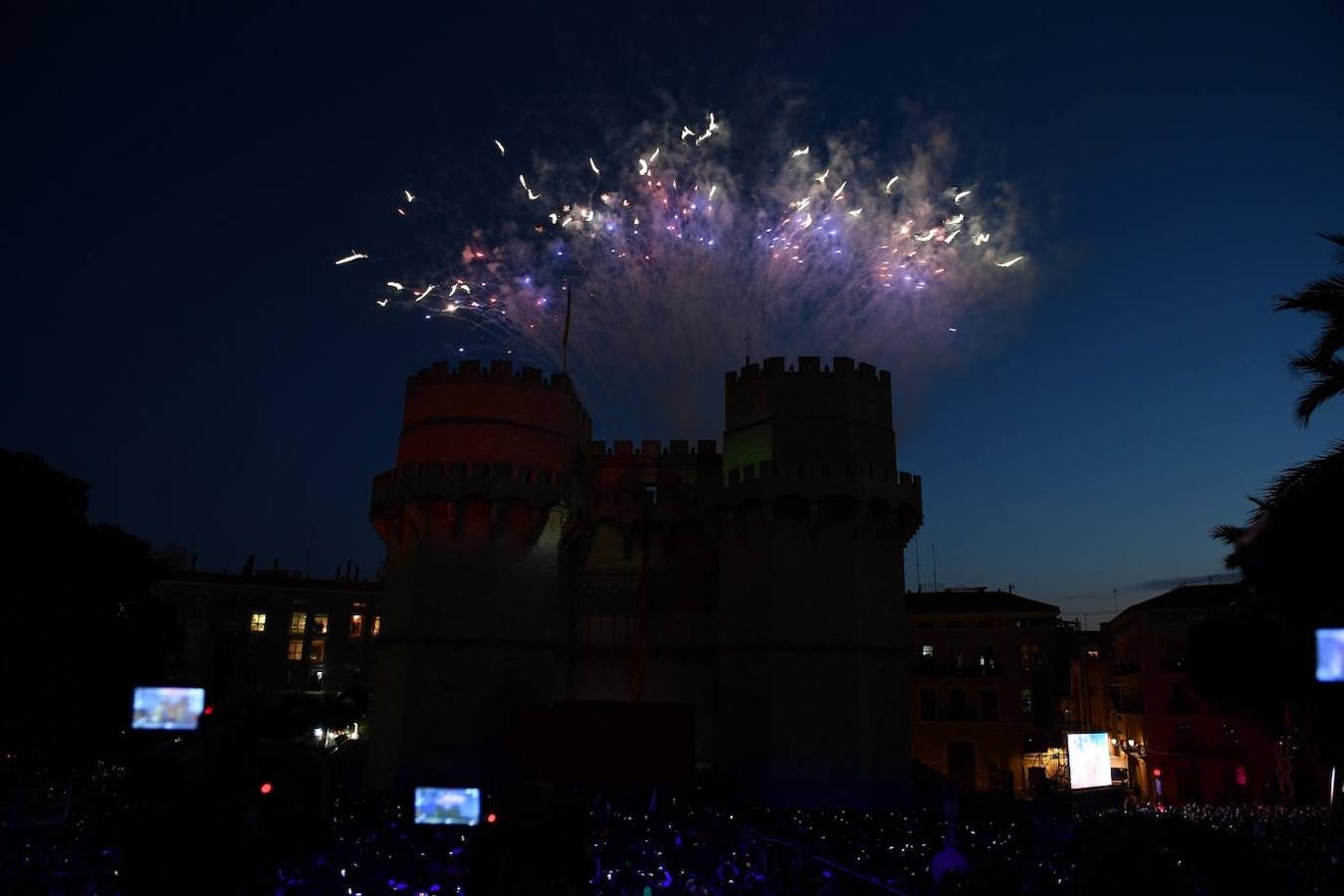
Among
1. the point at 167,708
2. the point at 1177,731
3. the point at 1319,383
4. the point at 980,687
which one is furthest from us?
the point at 980,687

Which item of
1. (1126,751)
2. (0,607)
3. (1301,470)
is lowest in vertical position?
(1126,751)

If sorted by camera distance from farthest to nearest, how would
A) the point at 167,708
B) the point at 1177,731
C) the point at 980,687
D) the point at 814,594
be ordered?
the point at 980,687
the point at 1177,731
the point at 814,594
the point at 167,708

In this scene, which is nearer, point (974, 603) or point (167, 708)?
point (167, 708)

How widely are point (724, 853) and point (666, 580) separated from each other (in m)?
19.6

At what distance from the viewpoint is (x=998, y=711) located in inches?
1997

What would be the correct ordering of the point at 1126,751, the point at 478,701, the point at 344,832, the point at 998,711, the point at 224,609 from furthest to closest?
the point at 224,609 < the point at 1126,751 < the point at 998,711 < the point at 478,701 < the point at 344,832

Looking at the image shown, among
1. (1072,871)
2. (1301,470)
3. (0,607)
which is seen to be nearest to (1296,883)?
(1072,871)

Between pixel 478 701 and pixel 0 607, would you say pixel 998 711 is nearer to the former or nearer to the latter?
pixel 478 701

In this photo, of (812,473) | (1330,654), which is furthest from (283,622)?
(1330,654)

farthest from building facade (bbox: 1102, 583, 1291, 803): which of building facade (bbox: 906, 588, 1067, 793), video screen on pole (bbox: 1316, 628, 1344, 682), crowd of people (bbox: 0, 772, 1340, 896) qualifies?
video screen on pole (bbox: 1316, 628, 1344, 682)

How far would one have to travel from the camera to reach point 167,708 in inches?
254

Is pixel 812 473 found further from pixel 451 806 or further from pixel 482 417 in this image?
pixel 451 806

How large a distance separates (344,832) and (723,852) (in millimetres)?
8134

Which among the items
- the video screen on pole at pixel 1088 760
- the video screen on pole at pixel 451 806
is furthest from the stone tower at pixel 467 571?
the video screen on pole at pixel 1088 760
